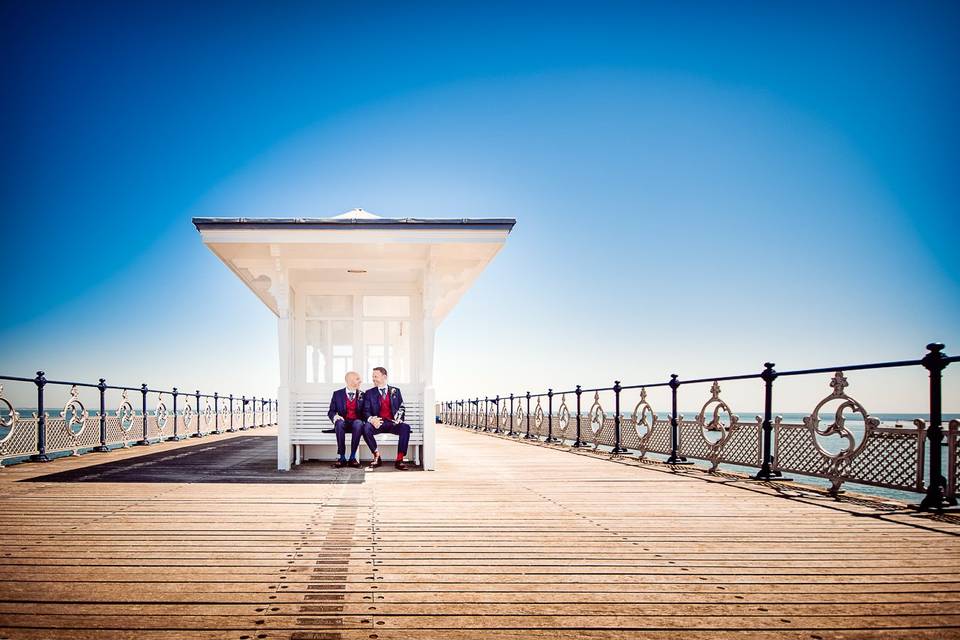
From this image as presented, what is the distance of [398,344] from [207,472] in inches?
120

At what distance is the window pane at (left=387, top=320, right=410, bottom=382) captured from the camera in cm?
888

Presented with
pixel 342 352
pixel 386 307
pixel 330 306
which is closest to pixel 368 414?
pixel 342 352

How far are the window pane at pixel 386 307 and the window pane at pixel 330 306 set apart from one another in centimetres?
29

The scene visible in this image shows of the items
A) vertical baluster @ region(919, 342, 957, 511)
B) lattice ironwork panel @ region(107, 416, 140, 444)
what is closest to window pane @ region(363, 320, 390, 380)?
lattice ironwork panel @ region(107, 416, 140, 444)

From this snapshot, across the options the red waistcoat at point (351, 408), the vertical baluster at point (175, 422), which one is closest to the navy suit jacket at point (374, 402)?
the red waistcoat at point (351, 408)

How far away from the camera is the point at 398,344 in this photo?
8.88 meters

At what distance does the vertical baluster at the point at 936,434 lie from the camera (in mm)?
4910

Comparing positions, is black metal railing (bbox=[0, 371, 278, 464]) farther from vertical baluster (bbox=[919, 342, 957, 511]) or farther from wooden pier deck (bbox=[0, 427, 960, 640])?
vertical baluster (bbox=[919, 342, 957, 511])

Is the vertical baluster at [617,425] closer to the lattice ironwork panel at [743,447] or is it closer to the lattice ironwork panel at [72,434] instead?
the lattice ironwork panel at [743,447]

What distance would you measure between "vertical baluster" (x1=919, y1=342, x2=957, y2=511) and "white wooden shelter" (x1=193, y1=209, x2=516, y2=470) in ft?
15.0

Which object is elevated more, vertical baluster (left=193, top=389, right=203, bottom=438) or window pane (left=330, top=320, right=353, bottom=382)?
window pane (left=330, top=320, right=353, bottom=382)

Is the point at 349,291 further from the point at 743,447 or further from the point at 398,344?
the point at 743,447

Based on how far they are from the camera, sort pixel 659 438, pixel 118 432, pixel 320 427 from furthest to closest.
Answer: pixel 118 432 < pixel 659 438 < pixel 320 427

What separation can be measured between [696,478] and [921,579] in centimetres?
420
